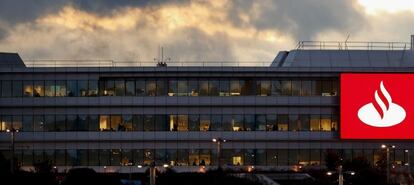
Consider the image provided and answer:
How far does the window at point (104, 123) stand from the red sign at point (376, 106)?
94.1ft

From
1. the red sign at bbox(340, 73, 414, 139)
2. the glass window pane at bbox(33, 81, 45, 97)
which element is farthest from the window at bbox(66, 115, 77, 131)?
the red sign at bbox(340, 73, 414, 139)

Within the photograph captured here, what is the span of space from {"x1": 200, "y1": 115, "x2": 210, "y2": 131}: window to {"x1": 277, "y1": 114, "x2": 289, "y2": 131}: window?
8721mm

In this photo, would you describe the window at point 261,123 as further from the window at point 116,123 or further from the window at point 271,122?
the window at point 116,123

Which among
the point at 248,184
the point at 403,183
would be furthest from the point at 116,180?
the point at 403,183

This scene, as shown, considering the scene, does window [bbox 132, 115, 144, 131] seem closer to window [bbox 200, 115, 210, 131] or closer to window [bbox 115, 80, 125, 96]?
window [bbox 115, 80, 125, 96]

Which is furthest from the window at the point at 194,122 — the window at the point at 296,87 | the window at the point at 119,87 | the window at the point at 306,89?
the window at the point at 306,89

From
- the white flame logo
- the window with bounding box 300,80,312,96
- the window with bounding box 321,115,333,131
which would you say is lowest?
the window with bounding box 321,115,333,131

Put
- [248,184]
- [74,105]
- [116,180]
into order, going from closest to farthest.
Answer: [248,184] < [116,180] < [74,105]

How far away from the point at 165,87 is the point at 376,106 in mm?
26067

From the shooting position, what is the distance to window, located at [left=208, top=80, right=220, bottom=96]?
419 ft

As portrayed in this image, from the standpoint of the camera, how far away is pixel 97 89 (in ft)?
418

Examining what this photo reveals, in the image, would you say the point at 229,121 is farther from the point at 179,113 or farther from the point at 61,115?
the point at 61,115

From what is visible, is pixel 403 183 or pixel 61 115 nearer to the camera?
pixel 403 183

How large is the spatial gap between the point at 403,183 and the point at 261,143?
20.5 metres
